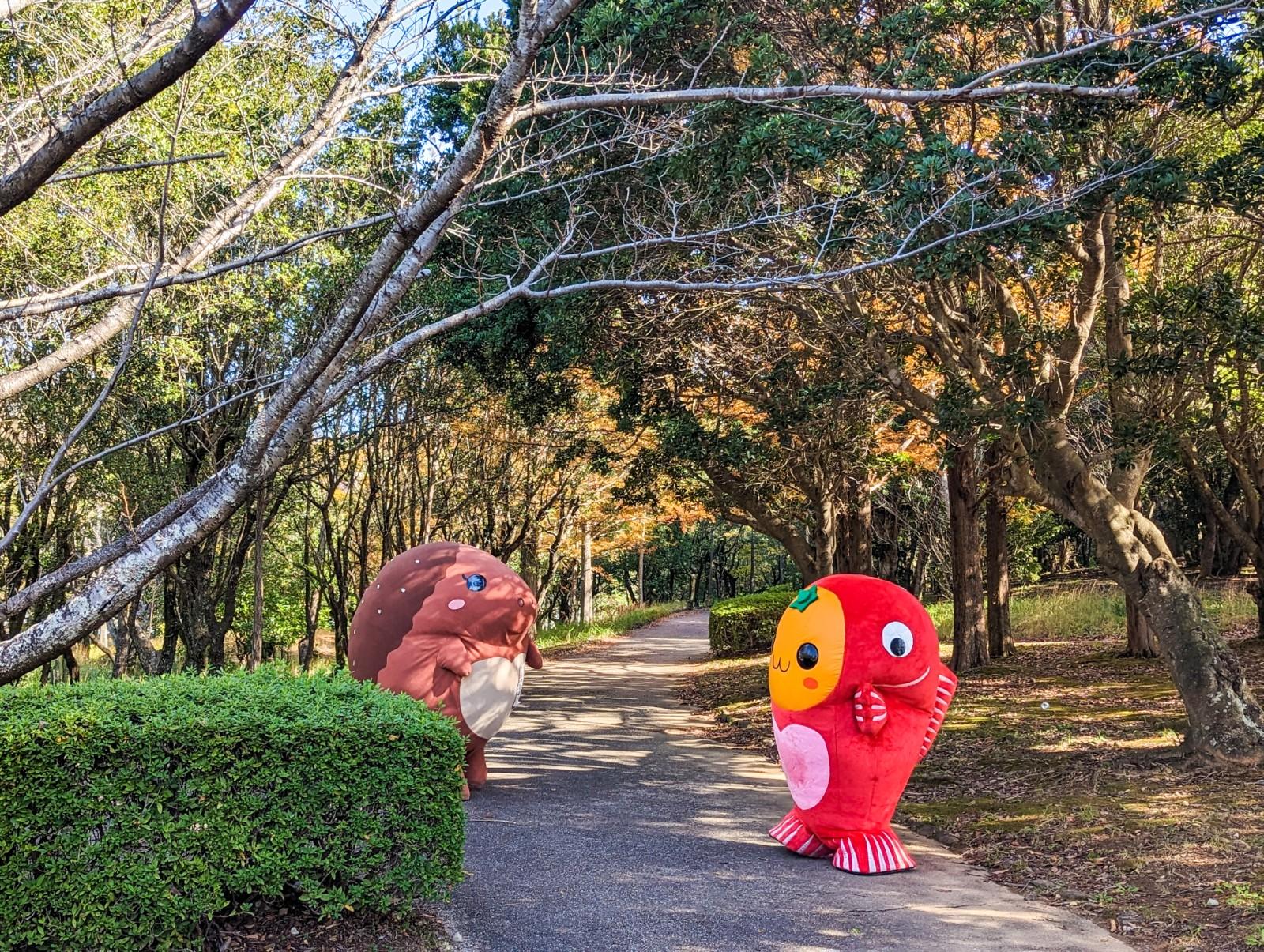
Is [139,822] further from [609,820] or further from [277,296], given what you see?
[277,296]

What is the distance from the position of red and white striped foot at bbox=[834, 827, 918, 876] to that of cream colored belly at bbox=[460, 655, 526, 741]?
3.41 meters

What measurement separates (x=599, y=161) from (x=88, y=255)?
5.11 m

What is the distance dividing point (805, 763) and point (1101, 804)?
2903 mm

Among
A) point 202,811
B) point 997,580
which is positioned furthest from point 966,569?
point 202,811

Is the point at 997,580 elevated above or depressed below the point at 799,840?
above

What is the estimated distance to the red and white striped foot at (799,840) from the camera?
286 inches

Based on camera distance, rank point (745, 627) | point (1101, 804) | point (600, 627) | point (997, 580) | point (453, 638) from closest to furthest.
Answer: point (1101, 804), point (453, 638), point (997, 580), point (745, 627), point (600, 627)

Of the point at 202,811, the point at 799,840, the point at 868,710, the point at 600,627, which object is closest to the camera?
the point at 202,811

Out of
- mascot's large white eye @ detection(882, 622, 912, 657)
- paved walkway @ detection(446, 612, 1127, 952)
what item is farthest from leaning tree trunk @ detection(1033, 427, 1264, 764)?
mascot's large white eye @ detection(882, 622, 912, 657)

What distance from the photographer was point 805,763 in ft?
22.8

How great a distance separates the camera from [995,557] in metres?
17.6

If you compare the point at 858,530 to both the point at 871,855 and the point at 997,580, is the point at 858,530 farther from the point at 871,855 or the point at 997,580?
the point at 871,855

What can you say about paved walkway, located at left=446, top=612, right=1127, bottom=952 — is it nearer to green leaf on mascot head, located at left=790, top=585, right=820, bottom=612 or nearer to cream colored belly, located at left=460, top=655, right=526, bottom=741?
cream colored belly, located at left=460, top=655, right=526, bottom=741

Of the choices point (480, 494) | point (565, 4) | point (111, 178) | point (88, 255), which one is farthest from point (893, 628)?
point (480, 494)
